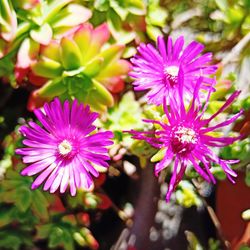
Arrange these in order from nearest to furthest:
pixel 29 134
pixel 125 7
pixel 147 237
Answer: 1. pixel 29 134
2. pixel 125 7
3. pixel 147 237

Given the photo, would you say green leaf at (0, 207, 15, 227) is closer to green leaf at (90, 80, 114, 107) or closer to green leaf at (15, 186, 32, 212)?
green leaf at (15, 186, 32, 212)

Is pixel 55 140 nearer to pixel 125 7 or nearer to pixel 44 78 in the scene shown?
pixel 44 78

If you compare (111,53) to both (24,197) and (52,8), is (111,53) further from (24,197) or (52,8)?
(24,197)

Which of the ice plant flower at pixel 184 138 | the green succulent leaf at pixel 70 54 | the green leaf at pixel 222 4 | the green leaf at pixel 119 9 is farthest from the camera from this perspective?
the green leaf at pixel 222 4

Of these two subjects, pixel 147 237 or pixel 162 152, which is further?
pixel 147 237

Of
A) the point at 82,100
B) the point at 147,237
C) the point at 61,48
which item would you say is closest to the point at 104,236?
the point at 147,237

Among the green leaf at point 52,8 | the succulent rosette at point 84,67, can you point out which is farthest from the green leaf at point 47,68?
the green leaf at point 52,8

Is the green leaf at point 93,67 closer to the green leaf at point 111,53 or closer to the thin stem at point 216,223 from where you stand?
the green leaf at point 111,53
